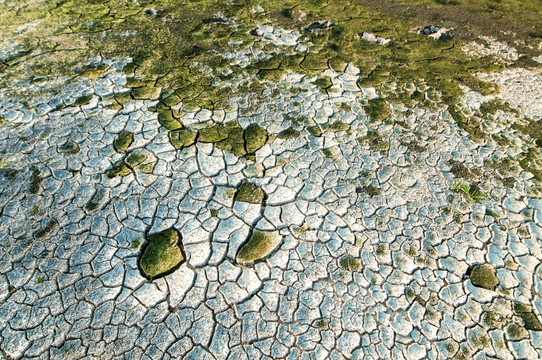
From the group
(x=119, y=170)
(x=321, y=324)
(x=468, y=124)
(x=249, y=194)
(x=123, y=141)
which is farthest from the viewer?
(x=468, y=124)

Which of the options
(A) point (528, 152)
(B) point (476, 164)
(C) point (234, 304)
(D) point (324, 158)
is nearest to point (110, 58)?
(D) point (324, 158)

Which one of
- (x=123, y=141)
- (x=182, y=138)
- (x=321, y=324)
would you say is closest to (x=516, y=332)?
(x=321, y=324)

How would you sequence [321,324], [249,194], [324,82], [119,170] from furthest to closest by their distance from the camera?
1. [324,82]
2. [119,170]
3. [249,194]
4. [321,324]

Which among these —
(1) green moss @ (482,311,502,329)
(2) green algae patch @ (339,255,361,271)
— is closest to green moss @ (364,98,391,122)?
(2) green algae patch @ (339,255,361,271)

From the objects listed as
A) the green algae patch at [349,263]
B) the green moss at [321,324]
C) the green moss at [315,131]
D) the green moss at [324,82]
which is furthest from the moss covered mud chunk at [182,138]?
the green moss at [321,324]

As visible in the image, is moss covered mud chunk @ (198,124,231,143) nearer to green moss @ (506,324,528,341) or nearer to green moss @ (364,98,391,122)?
green moss @ (364,98,391,122)

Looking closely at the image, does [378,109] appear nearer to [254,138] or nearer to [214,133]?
[254,138]

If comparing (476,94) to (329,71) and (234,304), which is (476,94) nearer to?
(329,71)
